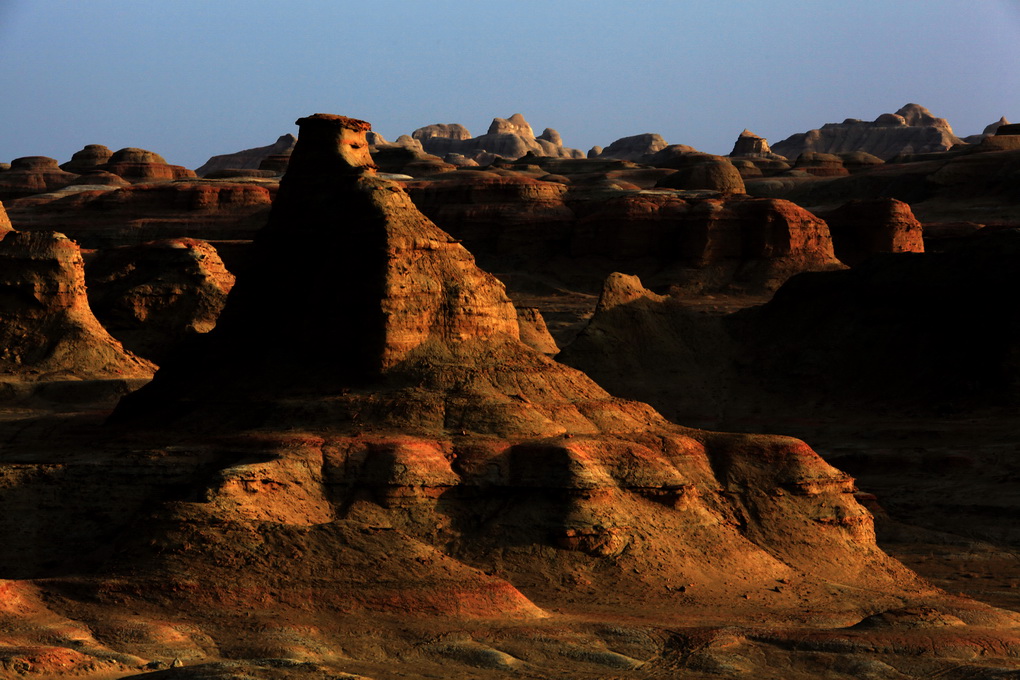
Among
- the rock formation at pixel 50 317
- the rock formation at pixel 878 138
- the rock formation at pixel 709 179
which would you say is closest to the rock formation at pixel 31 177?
the rock formation at pixel 709 179

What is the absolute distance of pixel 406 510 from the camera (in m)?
24.2

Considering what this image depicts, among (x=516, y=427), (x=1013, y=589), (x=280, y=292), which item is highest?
(x=280, y=292)

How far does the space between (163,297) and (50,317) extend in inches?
380

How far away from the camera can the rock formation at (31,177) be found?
110750 mm

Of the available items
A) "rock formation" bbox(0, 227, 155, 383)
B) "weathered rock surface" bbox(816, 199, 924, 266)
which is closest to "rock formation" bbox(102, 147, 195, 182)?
"weathered rock surface" bbox(816, 199, 924, 266)

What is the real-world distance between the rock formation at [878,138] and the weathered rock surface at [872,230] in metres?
102

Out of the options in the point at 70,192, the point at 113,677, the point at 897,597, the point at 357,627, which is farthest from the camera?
the point at 70,192

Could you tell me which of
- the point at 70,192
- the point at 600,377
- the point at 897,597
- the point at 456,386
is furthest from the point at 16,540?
the point at 70,192

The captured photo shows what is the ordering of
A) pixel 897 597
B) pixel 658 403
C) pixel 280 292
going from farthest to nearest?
pixel 658 403
pixel 280 292
pixel 897 597

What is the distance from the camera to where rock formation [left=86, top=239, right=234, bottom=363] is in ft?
156

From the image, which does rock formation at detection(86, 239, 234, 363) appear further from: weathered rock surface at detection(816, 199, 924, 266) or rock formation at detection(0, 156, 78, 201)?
rock formation at detection(0, 156, 78, 201)

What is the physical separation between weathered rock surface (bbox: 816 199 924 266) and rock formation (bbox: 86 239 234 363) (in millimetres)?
33883

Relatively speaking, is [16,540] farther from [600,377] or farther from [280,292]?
[600,377]

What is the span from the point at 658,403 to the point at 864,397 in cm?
715
